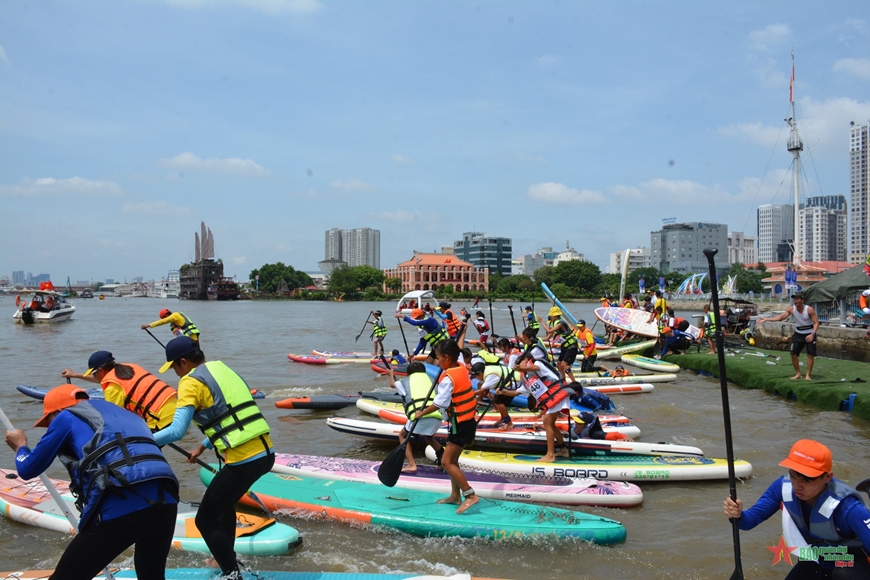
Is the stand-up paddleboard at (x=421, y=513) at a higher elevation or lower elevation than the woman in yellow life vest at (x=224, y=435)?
lower

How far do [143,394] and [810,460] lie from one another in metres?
5.30

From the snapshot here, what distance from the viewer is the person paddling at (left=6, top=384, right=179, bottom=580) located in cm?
310

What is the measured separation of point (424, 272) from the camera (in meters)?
131

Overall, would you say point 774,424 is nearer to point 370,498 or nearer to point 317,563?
point 370,498

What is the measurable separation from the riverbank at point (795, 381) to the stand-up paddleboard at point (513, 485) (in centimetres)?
296

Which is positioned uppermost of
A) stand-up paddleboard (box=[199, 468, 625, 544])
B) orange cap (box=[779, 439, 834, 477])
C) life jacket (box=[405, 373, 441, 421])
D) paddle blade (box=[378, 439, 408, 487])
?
orange cap (box=[779, 439, 834, 477])

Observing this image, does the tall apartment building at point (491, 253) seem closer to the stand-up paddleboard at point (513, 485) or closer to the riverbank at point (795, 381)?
the riverbank at point (795, 381)

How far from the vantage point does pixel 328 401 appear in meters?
12.1

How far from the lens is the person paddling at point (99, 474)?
10.2 ft

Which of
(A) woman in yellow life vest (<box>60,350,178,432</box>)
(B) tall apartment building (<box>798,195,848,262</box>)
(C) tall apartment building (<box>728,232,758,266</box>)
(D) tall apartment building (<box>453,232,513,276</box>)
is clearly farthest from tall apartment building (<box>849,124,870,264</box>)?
(A) woman in yellow life vest (<box>60,350,178,432</box>)

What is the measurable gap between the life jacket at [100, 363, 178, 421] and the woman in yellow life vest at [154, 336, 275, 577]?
181cm

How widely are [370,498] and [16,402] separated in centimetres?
1180

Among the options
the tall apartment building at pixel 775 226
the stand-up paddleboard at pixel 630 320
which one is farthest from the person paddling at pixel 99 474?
the tall apartment building at pixel 775 226

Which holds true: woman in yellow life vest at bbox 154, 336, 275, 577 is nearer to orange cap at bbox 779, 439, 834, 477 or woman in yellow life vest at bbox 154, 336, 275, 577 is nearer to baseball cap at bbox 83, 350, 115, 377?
baseball cap at bbox 83, 350, 115, 377
